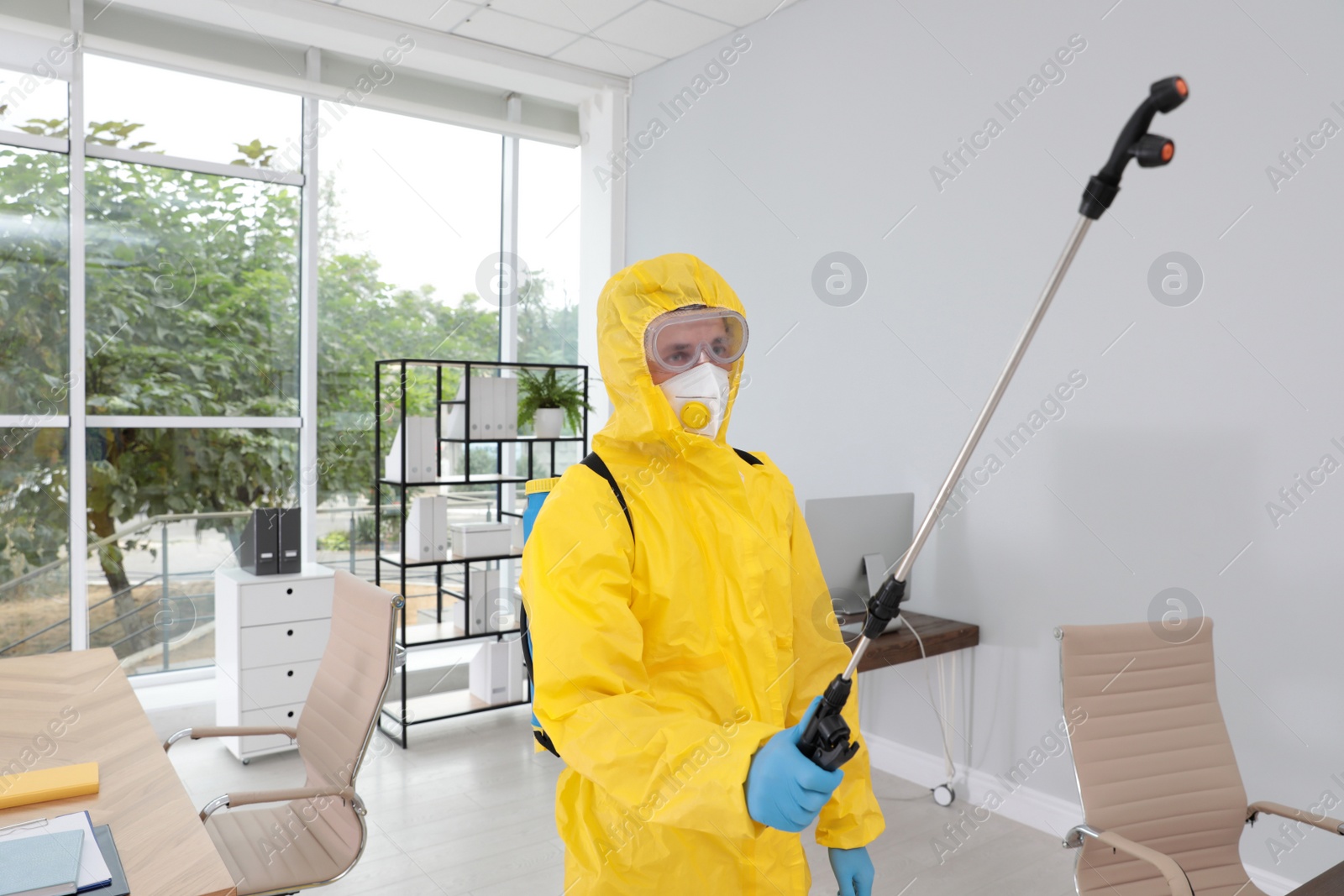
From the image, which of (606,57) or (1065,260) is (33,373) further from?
(1065,260)

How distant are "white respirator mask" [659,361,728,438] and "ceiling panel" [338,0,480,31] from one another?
11.0 ft

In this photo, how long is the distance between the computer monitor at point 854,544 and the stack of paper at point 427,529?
1.80 m

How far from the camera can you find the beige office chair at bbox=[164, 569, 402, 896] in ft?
6.30

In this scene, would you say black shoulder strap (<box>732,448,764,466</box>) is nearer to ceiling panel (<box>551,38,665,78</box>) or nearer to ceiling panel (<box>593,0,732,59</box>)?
ceiling panel (<box>593,0,732,59</box>)

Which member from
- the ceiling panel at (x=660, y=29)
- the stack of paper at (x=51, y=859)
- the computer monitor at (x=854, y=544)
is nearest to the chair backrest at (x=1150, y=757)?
the computer monitor at (x=854, y=544)

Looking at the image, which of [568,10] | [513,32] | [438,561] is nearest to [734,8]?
[568,10]

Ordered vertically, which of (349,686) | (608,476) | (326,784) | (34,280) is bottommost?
(326,784)

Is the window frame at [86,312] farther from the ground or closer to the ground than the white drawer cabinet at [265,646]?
farther from the ground

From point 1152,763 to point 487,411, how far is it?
2985 mm

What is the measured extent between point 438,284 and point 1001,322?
3.01 meters

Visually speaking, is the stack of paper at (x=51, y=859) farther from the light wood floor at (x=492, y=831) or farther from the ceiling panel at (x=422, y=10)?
the ceiling panel at (x=422, y=10)

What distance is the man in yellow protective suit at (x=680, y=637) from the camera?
3.59ft

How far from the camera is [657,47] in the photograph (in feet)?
15.1

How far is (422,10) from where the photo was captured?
4195 mm
